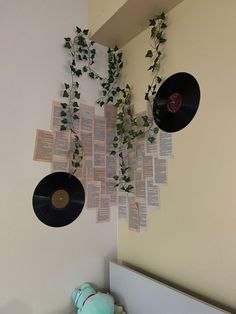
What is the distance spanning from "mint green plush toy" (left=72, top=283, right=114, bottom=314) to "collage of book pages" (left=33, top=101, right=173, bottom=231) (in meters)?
0.43

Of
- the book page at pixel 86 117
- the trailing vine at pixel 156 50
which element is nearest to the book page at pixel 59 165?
the book page at pixel 86 117

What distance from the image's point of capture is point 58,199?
1525 mm

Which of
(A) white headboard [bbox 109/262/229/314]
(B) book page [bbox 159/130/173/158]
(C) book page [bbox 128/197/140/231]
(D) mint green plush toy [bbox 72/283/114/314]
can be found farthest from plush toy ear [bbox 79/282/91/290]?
(B) book page [bbox 159/130/173/158]

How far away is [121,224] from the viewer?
5.72 ft

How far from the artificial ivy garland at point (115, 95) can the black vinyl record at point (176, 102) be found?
0.22ft

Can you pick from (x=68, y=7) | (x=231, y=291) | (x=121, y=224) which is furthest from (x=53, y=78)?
(x=231, y=291)

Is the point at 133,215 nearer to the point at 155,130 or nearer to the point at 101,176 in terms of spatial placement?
the point at 101,176

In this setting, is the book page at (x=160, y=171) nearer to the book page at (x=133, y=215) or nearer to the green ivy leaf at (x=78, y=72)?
the book page at (x=133, y=215)

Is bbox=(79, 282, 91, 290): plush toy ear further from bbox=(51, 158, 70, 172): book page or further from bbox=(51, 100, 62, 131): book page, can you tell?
bbox=(51, 100, 62, 131): book page

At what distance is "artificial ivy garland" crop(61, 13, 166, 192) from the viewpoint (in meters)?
1.53

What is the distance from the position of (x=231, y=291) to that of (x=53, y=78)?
Answer: 4.84 feet

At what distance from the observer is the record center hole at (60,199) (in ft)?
4.96

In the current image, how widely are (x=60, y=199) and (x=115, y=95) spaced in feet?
2.76

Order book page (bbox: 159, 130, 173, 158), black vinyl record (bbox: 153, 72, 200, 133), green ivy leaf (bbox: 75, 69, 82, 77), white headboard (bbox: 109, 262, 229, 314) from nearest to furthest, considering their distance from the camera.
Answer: white headboard (bbox: 109, 262, 229, 314)
black vinyl record (bbox: 153, 72, 200, 133)
book page (bbox: 159, 130, 173, 158)
green ivy leaf (bbox: 75, 69, 82, 77)
